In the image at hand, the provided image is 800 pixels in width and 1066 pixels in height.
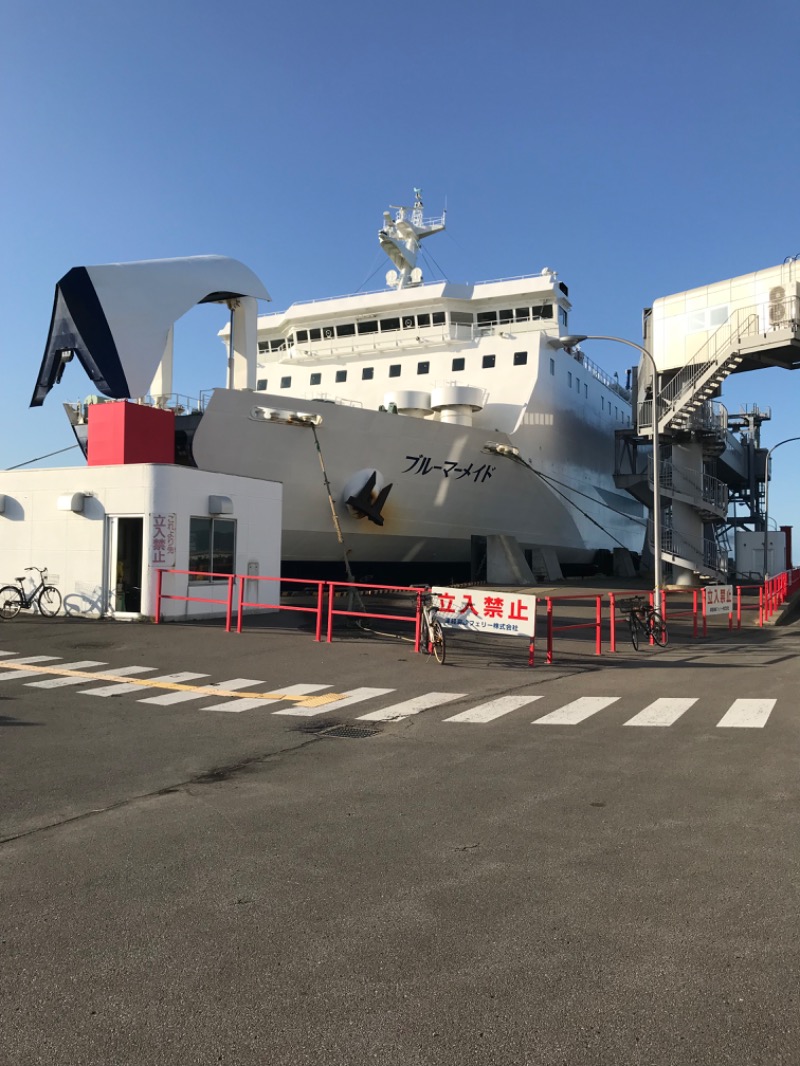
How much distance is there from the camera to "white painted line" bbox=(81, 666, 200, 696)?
368 inches

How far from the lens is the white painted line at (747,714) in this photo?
778 cm

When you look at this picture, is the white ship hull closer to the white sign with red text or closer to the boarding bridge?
the boarding bridge

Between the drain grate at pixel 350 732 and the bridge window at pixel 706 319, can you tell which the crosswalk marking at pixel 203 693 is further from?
the bridge window at pixel 706 319

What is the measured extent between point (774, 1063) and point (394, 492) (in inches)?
839

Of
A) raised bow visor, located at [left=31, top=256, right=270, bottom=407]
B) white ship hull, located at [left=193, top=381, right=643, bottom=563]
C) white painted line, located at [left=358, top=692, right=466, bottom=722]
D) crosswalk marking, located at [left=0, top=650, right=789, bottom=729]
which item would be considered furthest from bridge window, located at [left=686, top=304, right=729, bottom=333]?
white painted line, located at [left=358, top=692, right=466, bottom=722]

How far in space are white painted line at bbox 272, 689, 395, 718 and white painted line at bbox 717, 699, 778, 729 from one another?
3.78 metres

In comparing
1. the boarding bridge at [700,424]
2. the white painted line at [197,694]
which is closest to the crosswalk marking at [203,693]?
the white painted line at [197,694]

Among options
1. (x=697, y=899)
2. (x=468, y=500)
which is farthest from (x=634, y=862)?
Answer: (x=468, y=500)

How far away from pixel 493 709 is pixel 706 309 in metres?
23.9

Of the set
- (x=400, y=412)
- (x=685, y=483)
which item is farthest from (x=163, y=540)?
(x=685, y=483)

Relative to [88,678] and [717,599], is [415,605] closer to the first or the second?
[717,599]

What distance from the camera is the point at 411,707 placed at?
881 centimetres

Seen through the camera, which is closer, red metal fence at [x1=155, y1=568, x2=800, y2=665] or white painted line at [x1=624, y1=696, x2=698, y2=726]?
white painted line at [x1=624, y1=696, x2=698, y2=726]

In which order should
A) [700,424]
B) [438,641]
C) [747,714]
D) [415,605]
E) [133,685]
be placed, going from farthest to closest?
[700,424] < [415,605] < [438,641] < [133,685] < [747,714]
